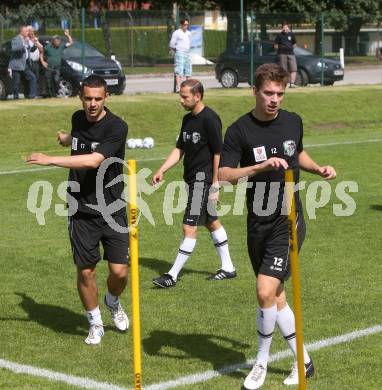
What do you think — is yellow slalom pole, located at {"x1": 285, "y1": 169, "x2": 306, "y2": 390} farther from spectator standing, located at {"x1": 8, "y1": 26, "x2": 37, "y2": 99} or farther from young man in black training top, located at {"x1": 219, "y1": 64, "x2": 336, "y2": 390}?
spectator standing, located at {"x1": 8, "y1": 26, "x2": 37, "y2": 99}

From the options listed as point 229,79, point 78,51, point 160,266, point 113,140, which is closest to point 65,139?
point 113,140

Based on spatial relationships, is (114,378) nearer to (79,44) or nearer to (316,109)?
(316,109)

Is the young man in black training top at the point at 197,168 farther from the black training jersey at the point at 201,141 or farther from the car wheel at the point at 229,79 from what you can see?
the car wheel at the point at 229,79

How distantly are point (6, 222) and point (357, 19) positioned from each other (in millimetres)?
41010

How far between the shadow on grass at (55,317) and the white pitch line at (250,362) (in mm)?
1675

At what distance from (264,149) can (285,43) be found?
88.8ft

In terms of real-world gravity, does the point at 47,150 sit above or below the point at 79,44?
below

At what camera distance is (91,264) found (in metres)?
8.41

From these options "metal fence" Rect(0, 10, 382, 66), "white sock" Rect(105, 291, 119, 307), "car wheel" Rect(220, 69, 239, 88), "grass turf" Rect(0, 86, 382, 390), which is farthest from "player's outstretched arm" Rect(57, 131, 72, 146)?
"car wheel" Rect(220, 69, 239, 88)

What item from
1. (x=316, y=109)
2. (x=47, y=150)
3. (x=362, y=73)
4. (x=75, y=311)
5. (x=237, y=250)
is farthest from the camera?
(x=362, y=73)

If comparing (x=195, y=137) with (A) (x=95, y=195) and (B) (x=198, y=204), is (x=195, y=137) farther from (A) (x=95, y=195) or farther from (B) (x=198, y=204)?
(A) (x=95, y=195)

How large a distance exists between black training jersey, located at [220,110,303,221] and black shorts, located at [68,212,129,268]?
149 cm

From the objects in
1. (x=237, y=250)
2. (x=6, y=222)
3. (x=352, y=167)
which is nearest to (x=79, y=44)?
(x=352, y=167)

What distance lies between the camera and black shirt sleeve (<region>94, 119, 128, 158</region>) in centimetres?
816
